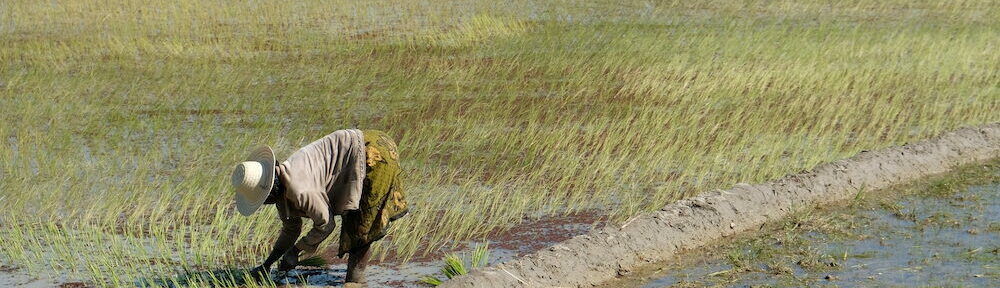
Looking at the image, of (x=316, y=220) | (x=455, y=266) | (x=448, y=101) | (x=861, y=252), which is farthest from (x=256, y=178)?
(x=448, y=101)

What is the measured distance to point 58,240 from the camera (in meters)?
5.19

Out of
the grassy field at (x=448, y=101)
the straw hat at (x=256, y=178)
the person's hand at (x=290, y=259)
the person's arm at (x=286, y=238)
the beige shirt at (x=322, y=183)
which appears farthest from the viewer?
the grassy field at (x=448, y=101)

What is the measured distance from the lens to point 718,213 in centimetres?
520

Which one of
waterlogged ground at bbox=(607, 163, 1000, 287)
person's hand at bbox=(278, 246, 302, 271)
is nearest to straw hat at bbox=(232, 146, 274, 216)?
person's hand at bbox=(278, 246, 302, 271)

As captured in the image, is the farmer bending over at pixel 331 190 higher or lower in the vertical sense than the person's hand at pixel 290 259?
higher

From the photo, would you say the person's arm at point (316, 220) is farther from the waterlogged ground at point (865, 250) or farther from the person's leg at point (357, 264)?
the waterlogged ground at point (865, 250)

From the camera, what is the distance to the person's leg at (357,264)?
4.48 m

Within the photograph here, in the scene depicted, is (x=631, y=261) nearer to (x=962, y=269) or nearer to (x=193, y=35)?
(x=962, y=269)

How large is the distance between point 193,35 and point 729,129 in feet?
18.7

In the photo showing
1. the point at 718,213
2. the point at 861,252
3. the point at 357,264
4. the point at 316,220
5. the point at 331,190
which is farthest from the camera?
the point at 718,213

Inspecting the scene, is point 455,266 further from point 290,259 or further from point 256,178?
point 256,178

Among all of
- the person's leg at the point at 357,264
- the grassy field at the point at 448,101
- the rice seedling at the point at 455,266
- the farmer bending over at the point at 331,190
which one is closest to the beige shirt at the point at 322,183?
the farmer bending over at the point at 331,190

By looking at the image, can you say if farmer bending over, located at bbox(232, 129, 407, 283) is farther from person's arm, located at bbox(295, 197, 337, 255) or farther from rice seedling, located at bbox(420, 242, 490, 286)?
rice seedling, located at bbox(420, 242, 490, 286)

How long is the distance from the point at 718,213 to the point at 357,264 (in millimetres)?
1467
